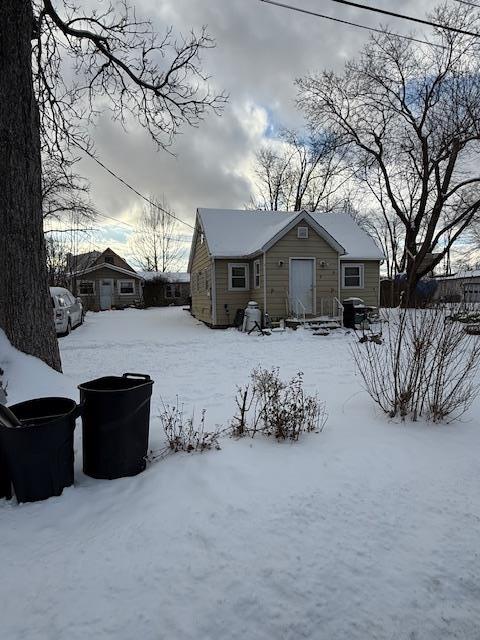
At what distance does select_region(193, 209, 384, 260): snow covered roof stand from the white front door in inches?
50.7

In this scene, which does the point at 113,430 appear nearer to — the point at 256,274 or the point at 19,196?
the point at 19,196

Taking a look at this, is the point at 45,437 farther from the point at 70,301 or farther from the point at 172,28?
the point at 70,301

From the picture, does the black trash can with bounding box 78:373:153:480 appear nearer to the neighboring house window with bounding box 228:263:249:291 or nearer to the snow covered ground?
the snow covered ground

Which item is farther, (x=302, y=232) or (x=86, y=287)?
(x=86, y=287)

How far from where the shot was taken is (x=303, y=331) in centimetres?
1320

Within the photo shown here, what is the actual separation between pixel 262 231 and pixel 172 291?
82.1ft

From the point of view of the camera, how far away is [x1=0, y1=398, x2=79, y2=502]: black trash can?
2.49 metres

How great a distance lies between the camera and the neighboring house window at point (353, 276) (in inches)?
640

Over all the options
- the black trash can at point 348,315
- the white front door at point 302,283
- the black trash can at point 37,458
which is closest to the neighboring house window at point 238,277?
the white front door at point 302,283

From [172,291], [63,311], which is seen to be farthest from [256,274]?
[172,291]

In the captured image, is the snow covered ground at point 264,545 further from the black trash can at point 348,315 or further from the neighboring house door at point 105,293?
the neighboring house door at point 105,293

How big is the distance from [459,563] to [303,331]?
11.2 m

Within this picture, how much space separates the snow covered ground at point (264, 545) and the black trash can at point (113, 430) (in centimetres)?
12

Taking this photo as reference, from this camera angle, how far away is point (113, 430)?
291 centimetres
